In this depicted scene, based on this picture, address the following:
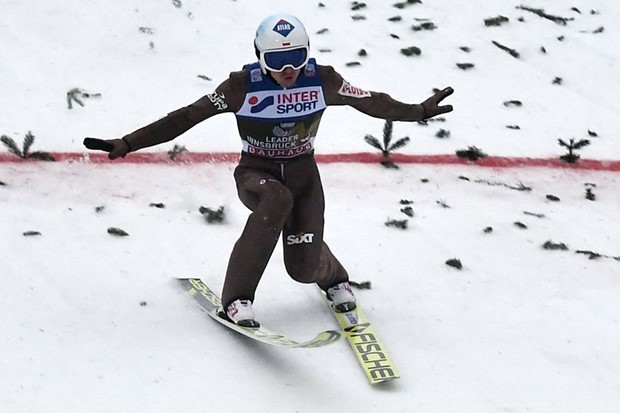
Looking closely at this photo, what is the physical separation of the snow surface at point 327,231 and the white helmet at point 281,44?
135 centimetres

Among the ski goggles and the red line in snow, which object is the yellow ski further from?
the red line in snow

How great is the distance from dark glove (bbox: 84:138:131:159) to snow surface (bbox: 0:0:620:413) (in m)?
0.86

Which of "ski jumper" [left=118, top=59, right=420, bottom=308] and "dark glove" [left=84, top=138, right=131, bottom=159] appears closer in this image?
"dark glove" [left=84, top=138, right=131, bottom=159]

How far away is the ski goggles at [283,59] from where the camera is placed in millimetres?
4297

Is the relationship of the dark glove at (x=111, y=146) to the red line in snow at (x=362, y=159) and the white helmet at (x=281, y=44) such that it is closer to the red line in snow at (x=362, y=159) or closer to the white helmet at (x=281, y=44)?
the white helmet at (x=281, y=44)

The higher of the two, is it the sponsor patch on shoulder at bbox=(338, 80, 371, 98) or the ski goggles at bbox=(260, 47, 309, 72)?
the ski goggles at bbox=(260, 47, 309, 72)

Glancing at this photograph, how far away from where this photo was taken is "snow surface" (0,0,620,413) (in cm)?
419

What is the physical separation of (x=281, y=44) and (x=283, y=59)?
7 cm

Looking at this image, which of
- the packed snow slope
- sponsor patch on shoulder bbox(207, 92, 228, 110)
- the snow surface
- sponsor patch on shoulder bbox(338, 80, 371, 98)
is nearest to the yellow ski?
the snow surface

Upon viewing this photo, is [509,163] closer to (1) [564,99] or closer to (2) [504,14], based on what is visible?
(1) [564,99]

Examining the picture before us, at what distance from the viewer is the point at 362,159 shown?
6.73 m

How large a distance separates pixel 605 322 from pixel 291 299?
1.69 metres

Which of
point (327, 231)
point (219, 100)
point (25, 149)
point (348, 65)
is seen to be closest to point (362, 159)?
point (327, 231)

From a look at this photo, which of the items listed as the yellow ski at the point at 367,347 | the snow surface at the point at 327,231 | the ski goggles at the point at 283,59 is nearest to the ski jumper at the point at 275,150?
the ski goggles at the point at 283,59
